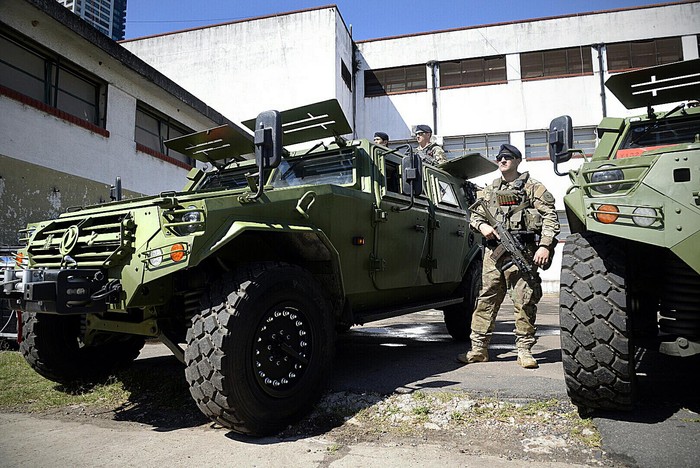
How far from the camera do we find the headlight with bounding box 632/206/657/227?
2.50 m

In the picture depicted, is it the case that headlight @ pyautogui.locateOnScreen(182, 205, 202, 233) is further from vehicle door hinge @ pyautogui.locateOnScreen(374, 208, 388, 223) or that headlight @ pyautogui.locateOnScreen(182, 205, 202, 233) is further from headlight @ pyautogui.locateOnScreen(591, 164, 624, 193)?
headlight @ pyautogui.locateOnScreen(591, 164, 624, 193)

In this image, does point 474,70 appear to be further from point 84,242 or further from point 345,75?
point 84,242

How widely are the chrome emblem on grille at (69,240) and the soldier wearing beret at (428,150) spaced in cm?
353

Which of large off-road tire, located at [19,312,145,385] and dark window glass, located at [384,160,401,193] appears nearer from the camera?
large off-road tire, located at [19,312,145,385]

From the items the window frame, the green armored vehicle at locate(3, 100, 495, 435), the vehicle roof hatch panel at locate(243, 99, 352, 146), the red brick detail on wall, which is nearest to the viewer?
the green armored vehicle at locate(3, 100, 495, 435)

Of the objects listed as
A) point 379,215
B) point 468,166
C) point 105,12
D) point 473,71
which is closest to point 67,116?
point 468,166

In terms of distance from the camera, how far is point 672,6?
1703cm

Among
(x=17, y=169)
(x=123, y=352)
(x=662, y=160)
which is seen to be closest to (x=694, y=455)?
(x=662, y=160)

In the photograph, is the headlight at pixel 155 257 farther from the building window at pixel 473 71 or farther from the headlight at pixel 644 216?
the building window at pixel 473 71

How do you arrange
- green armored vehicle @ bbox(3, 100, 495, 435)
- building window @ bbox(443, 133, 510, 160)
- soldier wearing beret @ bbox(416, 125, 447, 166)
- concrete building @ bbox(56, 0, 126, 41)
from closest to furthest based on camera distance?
green armored vehicle @ bbox(3, 100, 495, 435) → soldier wearing beret @ bbox(416, 125, 447, 166) → building window @ bbox(443, 133, 510, 160) → concrete building @ bbox(56, 0, 126, 41)

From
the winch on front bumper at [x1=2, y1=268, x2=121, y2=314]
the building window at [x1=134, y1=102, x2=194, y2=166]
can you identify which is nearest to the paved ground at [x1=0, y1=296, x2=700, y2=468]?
the winch on front bumper at [x1=2, y1=268, x2=121, y2=314]

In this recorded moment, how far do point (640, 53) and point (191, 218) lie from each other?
1890 cm

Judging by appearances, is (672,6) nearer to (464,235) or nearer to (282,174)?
(464,235)

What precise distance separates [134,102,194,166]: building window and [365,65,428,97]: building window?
28.3 ft
